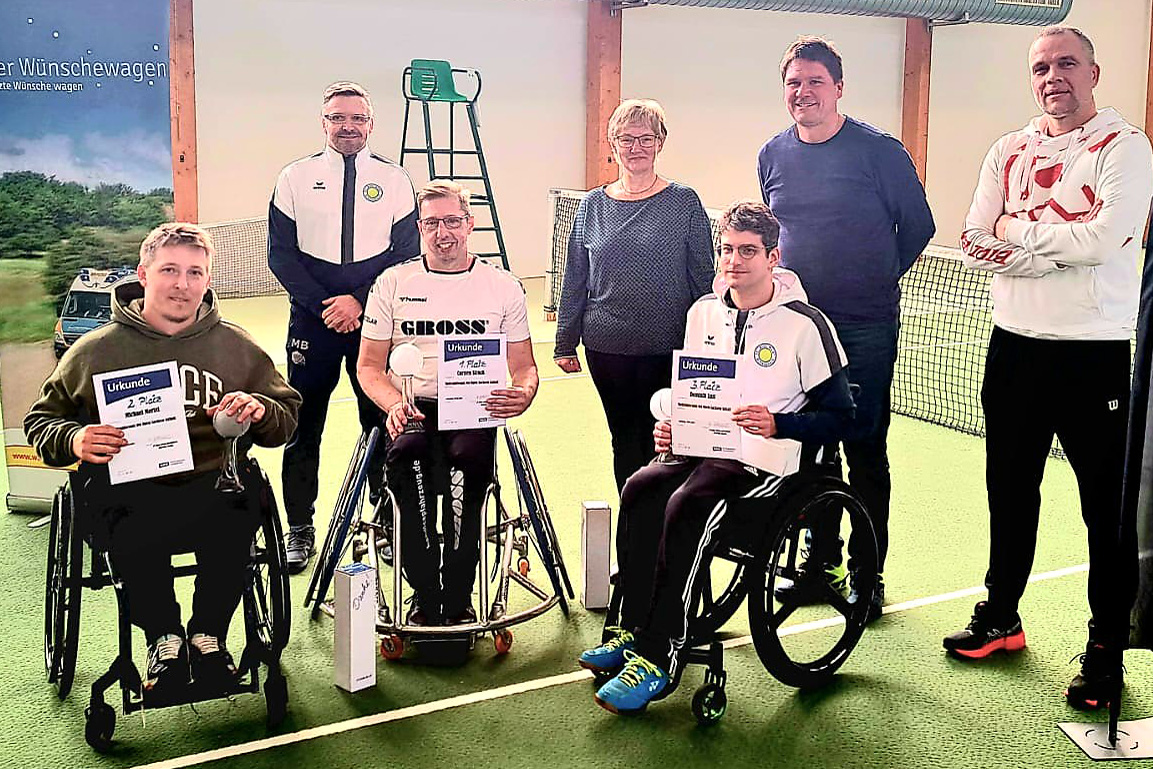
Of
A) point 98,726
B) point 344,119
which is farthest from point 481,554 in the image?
point 344,119

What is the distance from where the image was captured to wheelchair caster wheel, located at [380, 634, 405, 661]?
3.24m

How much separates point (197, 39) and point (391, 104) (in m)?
1.69

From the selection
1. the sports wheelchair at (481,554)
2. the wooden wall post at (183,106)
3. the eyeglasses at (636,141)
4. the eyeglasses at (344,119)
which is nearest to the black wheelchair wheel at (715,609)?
the sports wheelchair at (481,554)

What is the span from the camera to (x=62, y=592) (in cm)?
287

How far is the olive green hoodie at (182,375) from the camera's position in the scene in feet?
8.98

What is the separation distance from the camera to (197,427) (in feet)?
9.27

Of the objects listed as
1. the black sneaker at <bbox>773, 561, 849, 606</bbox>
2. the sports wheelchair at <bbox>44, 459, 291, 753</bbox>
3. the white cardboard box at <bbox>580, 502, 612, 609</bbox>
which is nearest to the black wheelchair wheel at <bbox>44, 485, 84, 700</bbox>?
the sports wheelchair at <bbox>44, 459, 291, 753</bbox>

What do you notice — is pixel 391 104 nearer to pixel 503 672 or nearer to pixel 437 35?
pixel 437 35

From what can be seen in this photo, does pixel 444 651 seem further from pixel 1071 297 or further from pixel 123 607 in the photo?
pixel 1071 297

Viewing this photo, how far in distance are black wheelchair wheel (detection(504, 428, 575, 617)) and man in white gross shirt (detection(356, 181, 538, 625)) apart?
0.11 m

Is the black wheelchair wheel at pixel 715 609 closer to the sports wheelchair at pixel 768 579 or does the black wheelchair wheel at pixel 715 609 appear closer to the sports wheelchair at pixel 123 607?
the sports wheelchair at pixel 768 579

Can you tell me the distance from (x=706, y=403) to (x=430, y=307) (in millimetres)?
832

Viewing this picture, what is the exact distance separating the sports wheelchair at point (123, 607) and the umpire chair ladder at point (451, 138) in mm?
7140

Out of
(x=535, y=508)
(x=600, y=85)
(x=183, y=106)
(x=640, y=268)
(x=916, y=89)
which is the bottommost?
(x=535, y=508)
